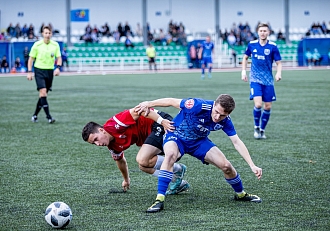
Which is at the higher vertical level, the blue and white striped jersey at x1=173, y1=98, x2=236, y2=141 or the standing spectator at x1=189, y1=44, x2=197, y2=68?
the standing spectator at x1=189, y1=44, x2=197, y2=68

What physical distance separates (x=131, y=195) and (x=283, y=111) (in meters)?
9.61

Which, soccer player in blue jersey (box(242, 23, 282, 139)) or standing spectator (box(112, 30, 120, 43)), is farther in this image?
standing spectator (box(112, 30, 120, 43))

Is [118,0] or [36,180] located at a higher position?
[118,0]

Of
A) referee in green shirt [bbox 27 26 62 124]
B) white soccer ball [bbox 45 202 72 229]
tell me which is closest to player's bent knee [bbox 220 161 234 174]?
white soccer ball [bbox 45 202 72 229]

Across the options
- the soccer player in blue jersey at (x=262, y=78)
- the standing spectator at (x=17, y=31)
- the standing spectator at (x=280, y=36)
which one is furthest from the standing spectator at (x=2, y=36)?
the soccer player in blue jersey at (x=262, y=78)

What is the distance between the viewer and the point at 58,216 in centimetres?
541

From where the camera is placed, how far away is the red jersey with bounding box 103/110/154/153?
6438 millimetres

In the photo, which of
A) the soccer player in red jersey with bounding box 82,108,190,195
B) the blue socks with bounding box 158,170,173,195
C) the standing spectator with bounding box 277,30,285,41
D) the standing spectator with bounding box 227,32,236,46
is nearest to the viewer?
the blue socks with bounding box 158,170,173,195

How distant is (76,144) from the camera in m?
10.7

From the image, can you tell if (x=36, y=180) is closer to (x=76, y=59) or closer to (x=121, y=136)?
(x=121, y=136)

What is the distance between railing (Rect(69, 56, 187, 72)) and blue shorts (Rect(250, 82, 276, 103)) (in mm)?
31848

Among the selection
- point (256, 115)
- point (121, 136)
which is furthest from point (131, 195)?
point (256, 115)

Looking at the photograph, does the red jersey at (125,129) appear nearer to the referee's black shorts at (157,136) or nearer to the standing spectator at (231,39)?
the referee's black shorts at (157,136)

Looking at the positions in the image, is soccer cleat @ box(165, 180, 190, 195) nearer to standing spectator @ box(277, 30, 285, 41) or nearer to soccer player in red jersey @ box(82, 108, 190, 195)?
soccer player in red jersey @ box(82, 108, 190, 195)
